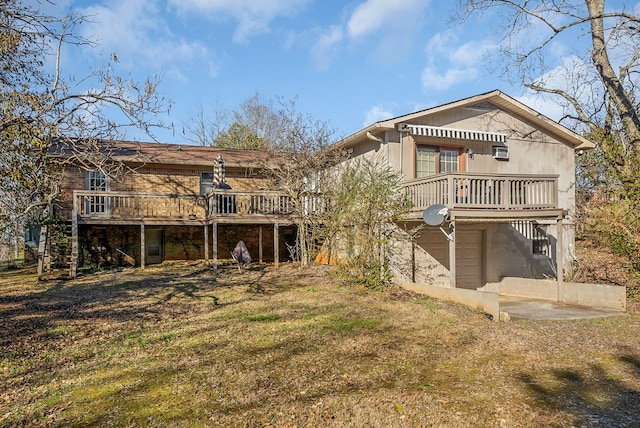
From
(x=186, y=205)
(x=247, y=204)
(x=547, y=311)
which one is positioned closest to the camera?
(x=547, y=311)

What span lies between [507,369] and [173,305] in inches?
252

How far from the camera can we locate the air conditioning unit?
1371cm

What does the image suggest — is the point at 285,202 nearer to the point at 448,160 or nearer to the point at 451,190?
the point at 448,160

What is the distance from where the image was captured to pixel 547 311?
30.4ft

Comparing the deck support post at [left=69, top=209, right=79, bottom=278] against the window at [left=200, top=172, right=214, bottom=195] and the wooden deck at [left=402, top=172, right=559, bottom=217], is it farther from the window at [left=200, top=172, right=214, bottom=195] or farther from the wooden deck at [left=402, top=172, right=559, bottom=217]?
the wooden deck at [left=402, top=172, right=559, bottom=217]

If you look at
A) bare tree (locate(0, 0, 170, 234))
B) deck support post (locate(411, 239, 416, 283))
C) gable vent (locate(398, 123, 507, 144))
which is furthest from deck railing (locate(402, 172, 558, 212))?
bare tree (locate(0, 0, 170, 234))

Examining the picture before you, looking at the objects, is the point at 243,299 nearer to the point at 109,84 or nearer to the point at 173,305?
the point at 173,305

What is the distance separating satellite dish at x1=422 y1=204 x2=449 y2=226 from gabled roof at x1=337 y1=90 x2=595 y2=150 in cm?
296

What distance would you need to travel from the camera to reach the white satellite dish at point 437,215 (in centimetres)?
977

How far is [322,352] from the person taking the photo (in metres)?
5.79

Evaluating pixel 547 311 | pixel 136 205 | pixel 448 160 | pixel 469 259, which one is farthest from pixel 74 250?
pixel 547 311

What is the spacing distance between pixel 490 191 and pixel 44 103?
9714 mm

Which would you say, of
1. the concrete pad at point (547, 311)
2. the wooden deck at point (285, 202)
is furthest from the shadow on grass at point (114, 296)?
the concrete pad at point (547, 311)

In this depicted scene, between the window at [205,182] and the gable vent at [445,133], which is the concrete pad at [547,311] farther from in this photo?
the window at [205,182]
